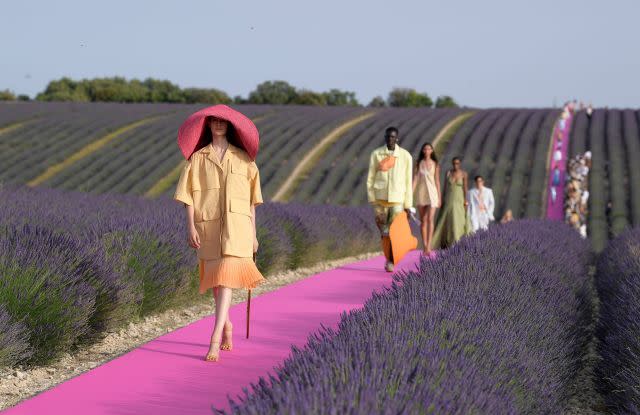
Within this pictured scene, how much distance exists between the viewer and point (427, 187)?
12188 millimetres

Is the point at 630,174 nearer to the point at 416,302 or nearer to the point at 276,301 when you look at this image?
the point at 276,301

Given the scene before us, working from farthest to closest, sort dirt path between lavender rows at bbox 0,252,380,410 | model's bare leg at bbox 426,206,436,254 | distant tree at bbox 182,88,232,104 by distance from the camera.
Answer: distant tree at bbox 182,88,232,104 → model's bare leg at bbox 426,206,436,254 → dirt path between lavender rows at bbox 0,252,380,410

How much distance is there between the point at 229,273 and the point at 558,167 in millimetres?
27445

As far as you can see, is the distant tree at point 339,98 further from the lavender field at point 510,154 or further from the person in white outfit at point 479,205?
the person in white outfit at point 479,205

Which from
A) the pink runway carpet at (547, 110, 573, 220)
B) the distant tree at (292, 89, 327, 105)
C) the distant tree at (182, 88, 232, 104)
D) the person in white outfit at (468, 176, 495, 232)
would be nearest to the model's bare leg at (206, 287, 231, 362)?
the person in white outfit at (468, 176, 495, 232)

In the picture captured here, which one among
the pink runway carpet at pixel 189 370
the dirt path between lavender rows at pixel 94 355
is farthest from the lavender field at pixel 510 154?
the pink runway carpet at pixel 189 370

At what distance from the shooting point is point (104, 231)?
26.3 feet

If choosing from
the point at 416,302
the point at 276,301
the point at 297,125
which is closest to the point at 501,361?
the point at 416,302

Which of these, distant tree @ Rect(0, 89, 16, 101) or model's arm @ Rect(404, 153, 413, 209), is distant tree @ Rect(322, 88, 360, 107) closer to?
distant tree @ Rect(0, 89, 16, 101)

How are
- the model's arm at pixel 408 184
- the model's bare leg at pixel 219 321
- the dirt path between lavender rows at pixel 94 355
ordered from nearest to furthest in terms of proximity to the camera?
the dirt path between lavender rows at pixel 94 355 < the model's bare leg at pixel 219 321 < the model's arm at pixel 408 184

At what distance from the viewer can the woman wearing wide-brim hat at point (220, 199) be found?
5.72 m

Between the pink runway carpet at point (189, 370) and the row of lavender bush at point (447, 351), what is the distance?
46 cm

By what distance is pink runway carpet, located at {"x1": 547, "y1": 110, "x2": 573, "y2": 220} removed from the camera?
2727 centimetres

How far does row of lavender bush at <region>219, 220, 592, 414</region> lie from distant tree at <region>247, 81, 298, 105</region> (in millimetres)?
75951
